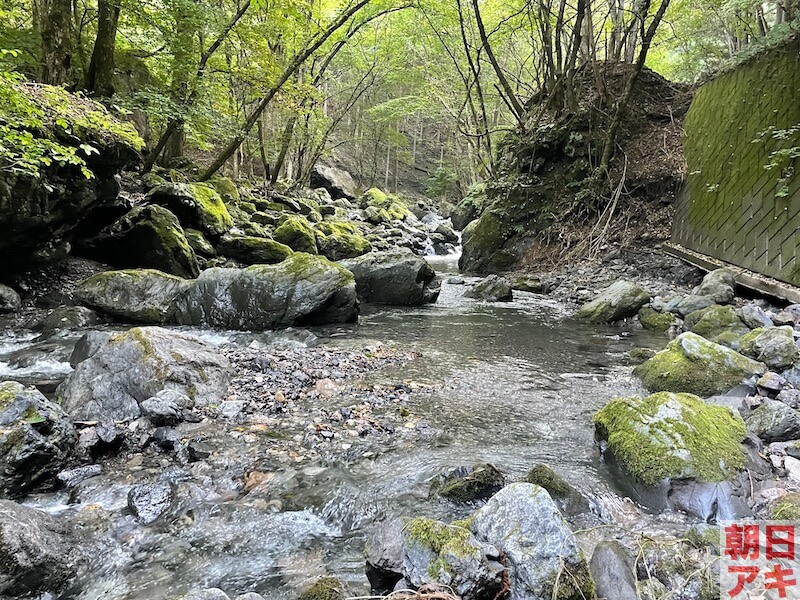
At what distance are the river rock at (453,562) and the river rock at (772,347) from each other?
14.6 ft

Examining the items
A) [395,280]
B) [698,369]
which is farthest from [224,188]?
[698,369]

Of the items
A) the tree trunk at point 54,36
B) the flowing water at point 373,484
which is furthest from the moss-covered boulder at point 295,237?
the flowing water at point 373,484

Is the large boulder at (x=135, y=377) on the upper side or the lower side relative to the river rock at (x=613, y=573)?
lower

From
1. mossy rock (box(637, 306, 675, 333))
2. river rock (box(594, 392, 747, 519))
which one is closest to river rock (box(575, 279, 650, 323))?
mossy rock (box(637, 306, 675, 333))

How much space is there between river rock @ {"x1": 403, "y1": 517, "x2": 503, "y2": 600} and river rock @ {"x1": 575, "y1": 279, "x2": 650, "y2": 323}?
7.76m

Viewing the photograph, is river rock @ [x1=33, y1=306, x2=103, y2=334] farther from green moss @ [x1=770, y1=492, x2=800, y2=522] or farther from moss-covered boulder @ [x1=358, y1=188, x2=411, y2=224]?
moss-covered boulder @ [x1=358, y1=188, x2=411, y2=224]

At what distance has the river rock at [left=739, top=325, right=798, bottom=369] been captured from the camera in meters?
5.00

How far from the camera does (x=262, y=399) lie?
5.13 m

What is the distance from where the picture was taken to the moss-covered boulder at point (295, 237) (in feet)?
47.0

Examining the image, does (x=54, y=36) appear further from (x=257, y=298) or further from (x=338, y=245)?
(x=338, y=245)

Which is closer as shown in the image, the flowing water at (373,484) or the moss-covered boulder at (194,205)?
the flowing water at (373,484)

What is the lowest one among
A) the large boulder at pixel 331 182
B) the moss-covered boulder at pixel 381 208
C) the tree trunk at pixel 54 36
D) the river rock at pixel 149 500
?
the river rock at pixel 149 500

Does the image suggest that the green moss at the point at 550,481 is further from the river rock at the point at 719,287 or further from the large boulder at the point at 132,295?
the large boulder at the point at 132,295

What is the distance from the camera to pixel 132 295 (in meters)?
8.31
